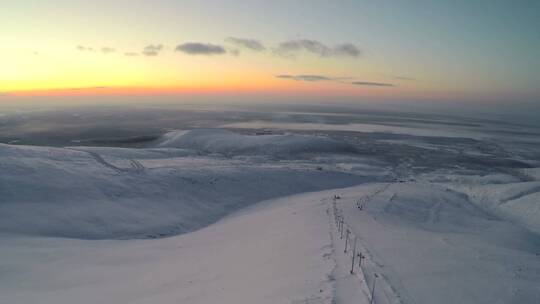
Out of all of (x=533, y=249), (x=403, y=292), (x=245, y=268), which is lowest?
(x=533, y=249)

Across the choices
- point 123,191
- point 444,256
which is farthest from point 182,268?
point 123,191

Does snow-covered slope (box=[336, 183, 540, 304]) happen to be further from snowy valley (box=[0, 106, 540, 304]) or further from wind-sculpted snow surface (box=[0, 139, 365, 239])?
wind-sculpted snow surface (box=[0, 139, 365, 239])

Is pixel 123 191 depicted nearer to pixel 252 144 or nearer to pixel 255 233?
pixel 255 233

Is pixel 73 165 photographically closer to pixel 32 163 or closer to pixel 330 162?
pixel 32 163

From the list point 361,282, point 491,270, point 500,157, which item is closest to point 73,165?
point 361,282

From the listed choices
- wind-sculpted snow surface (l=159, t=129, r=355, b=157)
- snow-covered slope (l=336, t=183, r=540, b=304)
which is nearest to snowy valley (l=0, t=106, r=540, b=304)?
snow-covered slope (l=336, t=183, r=540, b=304)

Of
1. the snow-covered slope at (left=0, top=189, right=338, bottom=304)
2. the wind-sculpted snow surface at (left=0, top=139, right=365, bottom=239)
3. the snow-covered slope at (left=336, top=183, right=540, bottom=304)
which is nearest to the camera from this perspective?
the snow-covered slope at (left=336, top=183, right=540, bottom=304)
